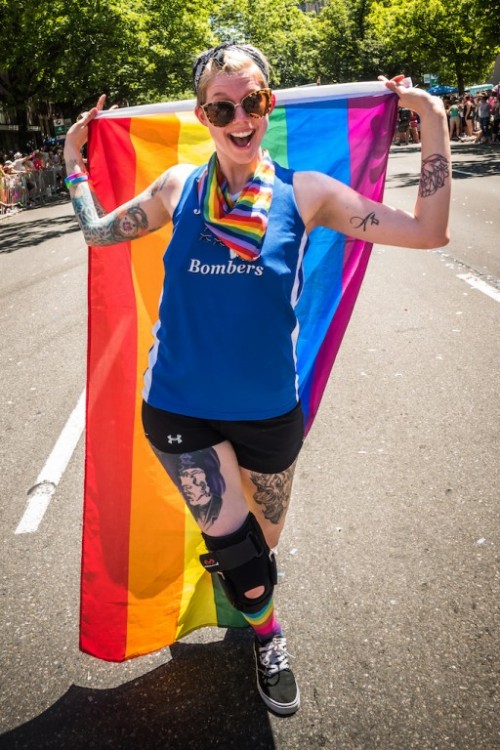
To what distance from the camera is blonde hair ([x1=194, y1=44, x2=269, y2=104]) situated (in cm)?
201

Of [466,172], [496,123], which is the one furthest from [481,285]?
[496,123]

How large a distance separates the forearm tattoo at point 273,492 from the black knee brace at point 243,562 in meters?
0.09

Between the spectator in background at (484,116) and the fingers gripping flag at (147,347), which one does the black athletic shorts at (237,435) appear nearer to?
the fingers gripping flag at (147,347)

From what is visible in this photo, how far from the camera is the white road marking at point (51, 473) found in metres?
3.65

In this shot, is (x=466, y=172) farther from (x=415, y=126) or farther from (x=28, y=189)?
(x=28, y=189)

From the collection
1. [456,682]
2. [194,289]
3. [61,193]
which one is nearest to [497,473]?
[456,682]

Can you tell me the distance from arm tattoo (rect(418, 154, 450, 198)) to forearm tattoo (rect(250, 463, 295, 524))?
1.04 meters

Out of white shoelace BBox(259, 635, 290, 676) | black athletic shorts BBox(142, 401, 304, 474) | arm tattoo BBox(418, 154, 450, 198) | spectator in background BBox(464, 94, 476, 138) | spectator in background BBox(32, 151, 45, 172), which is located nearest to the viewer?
arm tattoo BBox(418, 154, 450, 198)

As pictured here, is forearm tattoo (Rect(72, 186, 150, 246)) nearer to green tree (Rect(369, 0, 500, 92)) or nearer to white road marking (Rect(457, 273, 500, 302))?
white road marking (Rect(457, 273, 500, 302))

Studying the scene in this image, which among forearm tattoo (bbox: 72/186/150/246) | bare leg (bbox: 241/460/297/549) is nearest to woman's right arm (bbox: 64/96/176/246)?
forearm tattoo (bbox: 72/186/150/246)

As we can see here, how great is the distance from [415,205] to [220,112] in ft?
2.15

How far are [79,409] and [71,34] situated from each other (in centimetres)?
2465

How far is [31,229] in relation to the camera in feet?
56.0

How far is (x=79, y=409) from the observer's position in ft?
17.0
